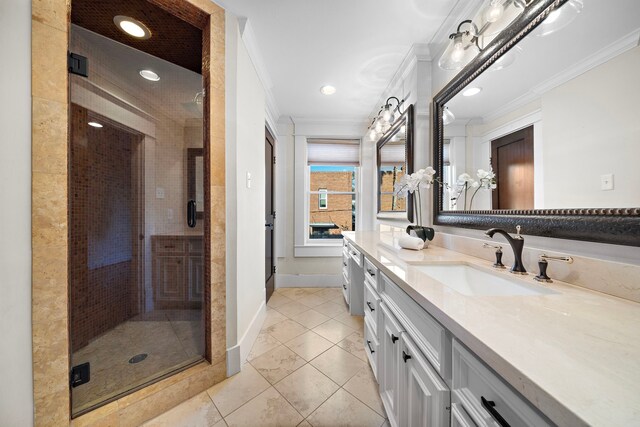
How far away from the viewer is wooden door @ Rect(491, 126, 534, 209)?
3.25 ft

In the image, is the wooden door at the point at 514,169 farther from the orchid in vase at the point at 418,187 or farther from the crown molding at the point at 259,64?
the crown molding at the point at 259,64

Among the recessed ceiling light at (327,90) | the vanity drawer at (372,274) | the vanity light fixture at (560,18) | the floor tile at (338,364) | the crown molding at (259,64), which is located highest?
the recessed ceiling light at (327,90)

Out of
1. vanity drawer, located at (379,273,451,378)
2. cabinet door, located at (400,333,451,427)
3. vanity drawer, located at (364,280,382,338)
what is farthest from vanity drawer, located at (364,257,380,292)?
cabinet door, located at (400,333,451,427)

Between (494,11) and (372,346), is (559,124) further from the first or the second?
(372,346)

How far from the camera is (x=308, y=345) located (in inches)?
71.7

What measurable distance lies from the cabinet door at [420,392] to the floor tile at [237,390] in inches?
34.5

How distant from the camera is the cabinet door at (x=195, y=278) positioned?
1.82 metres

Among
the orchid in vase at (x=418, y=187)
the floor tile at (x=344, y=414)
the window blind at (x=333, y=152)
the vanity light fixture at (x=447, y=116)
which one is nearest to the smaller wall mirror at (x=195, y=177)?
the floor tile at (x=344, y=414)

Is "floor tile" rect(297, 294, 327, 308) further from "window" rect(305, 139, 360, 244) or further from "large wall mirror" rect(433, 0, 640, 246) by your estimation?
"large wall mirror" rect(433, 0, 640, 246)

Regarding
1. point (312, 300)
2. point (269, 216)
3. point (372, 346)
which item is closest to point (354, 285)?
point (312, 300)

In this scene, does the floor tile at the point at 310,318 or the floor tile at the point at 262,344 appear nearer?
the floor tile at the point at 262,344

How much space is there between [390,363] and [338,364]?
2.14ft

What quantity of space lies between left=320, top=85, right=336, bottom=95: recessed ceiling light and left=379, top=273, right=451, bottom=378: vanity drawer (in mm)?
2094
